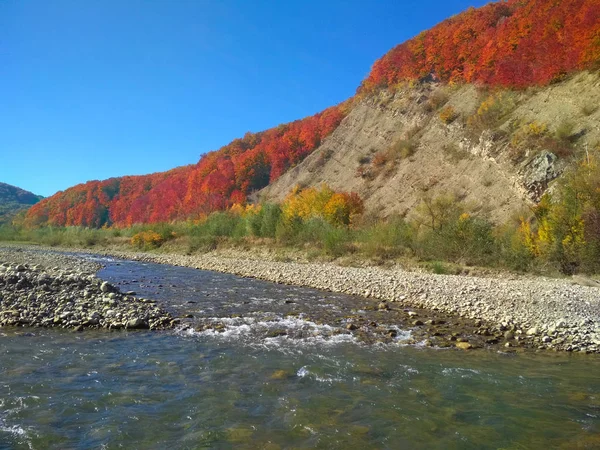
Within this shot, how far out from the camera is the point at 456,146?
35969 mm

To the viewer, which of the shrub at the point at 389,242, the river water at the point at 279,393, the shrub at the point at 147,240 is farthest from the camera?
the shrub at the point at 147,240

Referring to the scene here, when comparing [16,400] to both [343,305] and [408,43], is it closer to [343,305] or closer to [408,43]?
[343,305]

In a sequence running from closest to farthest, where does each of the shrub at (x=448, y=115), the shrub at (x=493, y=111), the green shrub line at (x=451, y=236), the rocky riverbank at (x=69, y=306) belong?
the rocky riverbank at (x=69, y=306)
the green shrub line at (x=451, y=236)
the shrub at (x=493, y=111)
the shrub at (x=448, y=115)

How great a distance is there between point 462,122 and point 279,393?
37.7 metres

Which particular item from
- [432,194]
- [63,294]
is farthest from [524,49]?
[63,294]

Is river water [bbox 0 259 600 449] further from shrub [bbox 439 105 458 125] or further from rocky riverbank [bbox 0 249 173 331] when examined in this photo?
shrub [bbox 439 105 458 125]

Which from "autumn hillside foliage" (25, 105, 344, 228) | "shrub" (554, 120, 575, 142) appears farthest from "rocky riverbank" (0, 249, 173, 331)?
"autumn hillside foliage" (25, 105, 344, 228)

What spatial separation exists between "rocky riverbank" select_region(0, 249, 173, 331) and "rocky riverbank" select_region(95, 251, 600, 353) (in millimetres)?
7453

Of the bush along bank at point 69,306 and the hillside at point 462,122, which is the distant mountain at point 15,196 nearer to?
the hillside at point 462,122

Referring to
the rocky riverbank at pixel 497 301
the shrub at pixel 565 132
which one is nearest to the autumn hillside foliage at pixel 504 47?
the shrub at pixel 565 132

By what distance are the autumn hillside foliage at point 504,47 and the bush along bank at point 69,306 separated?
3556cm

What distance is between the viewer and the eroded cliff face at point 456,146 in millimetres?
25250

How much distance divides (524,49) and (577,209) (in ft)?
91.5

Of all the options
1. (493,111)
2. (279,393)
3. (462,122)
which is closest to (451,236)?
(279,393)
